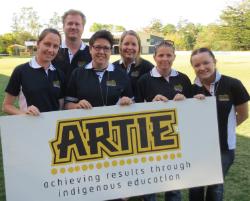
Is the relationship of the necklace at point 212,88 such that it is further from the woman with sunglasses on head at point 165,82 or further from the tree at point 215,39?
the tree at point 215,39

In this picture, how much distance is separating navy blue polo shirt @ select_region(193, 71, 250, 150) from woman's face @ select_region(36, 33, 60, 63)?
155 centimetres

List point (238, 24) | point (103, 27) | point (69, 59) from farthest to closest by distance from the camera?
point (103, 27), point (238, 24), point (69, 59)

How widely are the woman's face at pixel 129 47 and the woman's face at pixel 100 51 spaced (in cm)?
87

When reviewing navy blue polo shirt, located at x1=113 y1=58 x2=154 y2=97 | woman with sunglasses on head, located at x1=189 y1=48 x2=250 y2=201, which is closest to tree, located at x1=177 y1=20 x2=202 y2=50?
navy blue polo shirt, located at x1=113 y1=58 x2=154 y2=97

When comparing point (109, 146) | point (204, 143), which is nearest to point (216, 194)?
point (204, 143)

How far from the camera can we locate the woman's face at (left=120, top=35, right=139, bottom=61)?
4.57m

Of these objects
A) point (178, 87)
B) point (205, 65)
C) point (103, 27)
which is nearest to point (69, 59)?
point (178, 87)

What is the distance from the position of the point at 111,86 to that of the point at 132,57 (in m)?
0.99

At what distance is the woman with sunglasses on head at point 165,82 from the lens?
3900 mm

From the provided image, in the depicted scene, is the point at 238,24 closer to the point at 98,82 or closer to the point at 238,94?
the point at 238,94

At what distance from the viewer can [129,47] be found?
15.0ft

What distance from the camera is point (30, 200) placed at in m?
3.46

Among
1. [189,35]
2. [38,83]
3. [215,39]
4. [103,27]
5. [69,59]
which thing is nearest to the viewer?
[38,83]

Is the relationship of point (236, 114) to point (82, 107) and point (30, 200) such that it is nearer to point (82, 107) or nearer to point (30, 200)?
point (82, 107)
